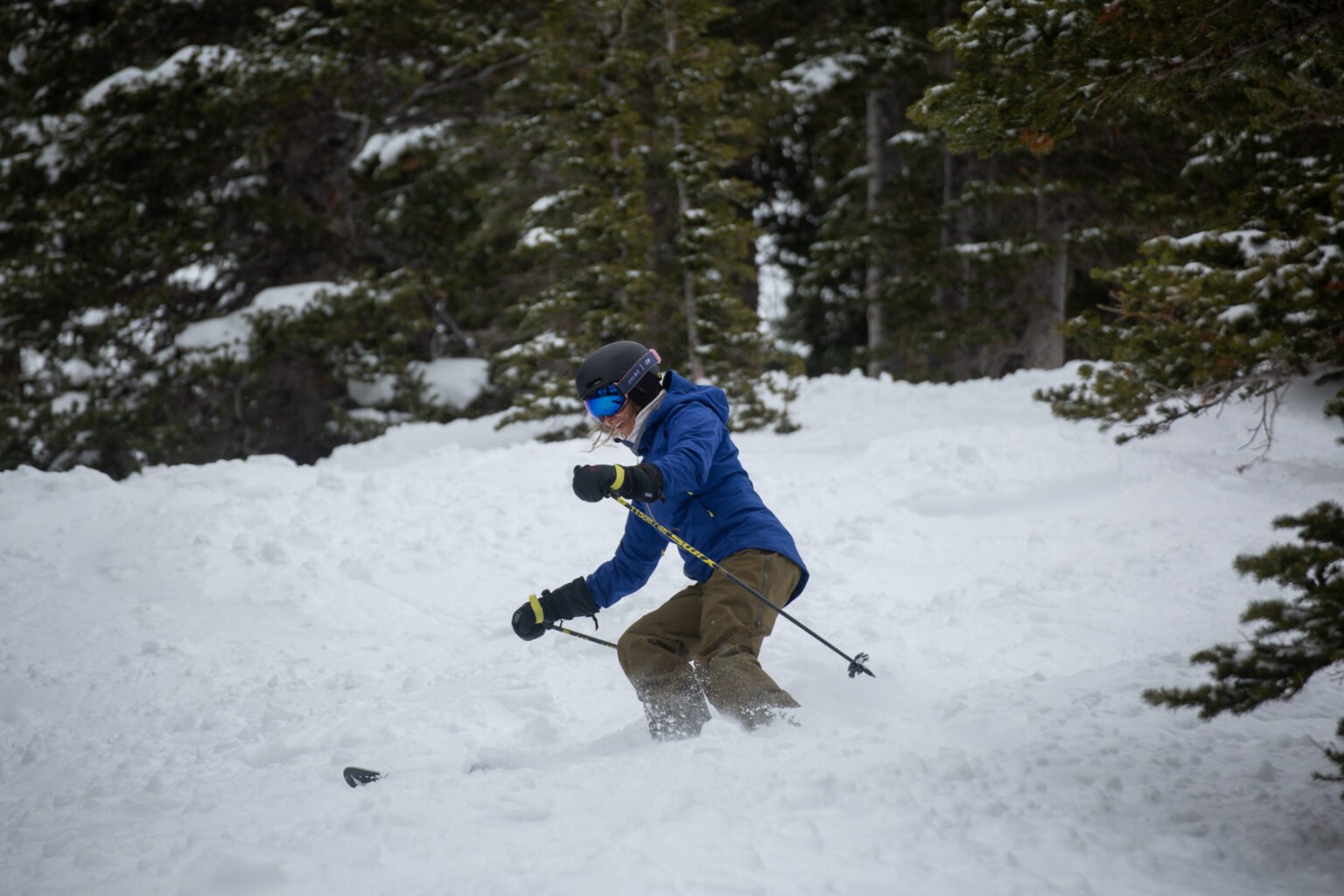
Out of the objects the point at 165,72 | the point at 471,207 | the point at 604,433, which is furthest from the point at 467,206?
the point at 604,433

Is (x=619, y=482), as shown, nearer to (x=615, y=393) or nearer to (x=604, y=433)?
(x=615, y=393)

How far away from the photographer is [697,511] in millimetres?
4656

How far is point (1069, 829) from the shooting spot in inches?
123

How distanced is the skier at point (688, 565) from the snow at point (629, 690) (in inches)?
10.5

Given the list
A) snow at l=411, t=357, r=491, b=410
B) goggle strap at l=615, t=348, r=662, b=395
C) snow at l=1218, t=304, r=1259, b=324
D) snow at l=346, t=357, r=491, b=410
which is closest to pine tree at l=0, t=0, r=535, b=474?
snow at l=346, t=357, r=491, b=410

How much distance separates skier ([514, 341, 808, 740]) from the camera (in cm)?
422

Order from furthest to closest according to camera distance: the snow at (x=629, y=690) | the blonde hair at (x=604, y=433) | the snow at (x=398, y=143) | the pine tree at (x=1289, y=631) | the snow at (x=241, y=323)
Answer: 1. the snow at (x=398, y=143)
2. the snow at (x=241, y=323)
3. the blonde hair at (x=604, y=433)
4. the snow at (x=629, y=690)
5. the pine tree at (x=1289, y=631)

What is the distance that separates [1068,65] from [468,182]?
14326 mm

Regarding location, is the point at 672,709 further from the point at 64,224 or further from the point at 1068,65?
the point at 64,224

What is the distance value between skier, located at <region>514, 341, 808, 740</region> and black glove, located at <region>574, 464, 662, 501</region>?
0.29ft

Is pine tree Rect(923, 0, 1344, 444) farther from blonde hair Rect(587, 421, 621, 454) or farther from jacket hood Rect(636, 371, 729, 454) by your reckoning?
blonde hair Rect(587, 421, 621, 454)

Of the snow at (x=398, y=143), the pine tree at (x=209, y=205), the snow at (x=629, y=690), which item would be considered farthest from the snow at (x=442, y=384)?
the snow at (x=629, y=690)

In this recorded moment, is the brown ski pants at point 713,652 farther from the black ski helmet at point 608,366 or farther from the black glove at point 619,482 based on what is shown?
the black ski helmet at point 608,366

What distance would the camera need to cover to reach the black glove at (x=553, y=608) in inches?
185
